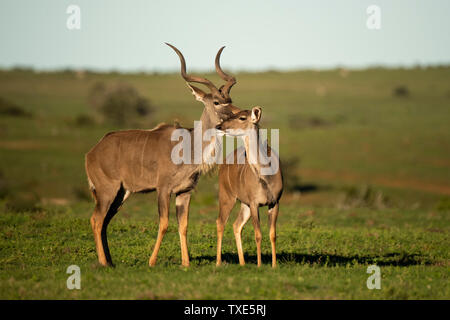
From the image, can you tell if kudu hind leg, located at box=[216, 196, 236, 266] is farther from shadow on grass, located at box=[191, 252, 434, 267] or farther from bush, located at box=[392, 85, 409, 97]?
bush, located at box=[392, 85, 409, 97]

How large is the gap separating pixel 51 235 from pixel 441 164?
32779 millimetres

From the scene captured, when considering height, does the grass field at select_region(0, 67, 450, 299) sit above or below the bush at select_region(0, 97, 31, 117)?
below

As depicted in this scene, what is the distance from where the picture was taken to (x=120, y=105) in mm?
65312

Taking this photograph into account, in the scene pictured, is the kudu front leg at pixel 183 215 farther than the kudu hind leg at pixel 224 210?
No

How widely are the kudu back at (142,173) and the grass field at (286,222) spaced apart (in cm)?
63

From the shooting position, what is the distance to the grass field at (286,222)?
885 cm

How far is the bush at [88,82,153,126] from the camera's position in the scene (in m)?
64.3

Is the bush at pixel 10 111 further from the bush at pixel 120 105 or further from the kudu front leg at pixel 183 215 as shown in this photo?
the kudu front leg at pixel 183 215

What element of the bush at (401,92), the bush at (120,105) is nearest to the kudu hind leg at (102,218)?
the bush at (120,105)

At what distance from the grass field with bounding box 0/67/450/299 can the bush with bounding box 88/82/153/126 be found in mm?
2987

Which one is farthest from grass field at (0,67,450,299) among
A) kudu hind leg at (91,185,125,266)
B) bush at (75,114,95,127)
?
bush at (75,114,95,127)

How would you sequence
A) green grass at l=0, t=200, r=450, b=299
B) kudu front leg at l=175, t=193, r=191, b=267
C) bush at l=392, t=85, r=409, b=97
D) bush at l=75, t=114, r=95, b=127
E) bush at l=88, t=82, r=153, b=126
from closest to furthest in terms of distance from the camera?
green grass at l=0, t=200, r=450, b=299, kudu front leg at l=175, t=193, r=191, b=267, bush at l=75, t=114, r=95, b=127, bush at l=88, t=82, r=153, b=126, bush at l=392, t=85, r=409, b=97

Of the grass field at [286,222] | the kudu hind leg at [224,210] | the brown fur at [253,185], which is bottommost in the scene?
the grass field at [286,222]
